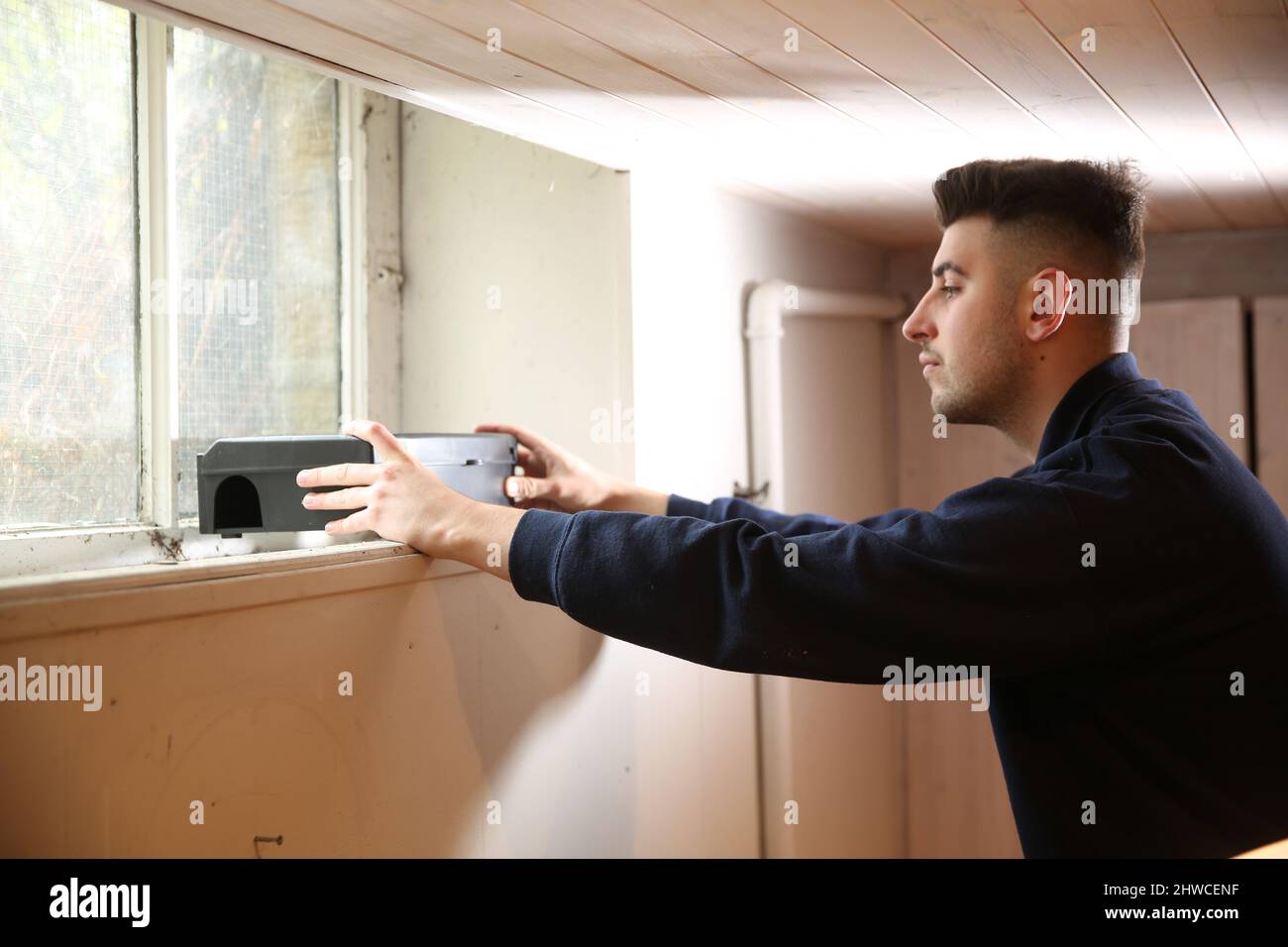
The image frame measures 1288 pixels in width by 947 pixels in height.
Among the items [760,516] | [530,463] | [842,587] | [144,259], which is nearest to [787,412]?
[760,516]

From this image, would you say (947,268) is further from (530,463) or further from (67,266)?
(67,266)

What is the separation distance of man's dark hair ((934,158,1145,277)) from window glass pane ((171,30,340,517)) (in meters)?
1.00

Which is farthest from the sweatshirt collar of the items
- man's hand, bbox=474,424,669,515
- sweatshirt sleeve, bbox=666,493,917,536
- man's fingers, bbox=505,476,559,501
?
man's fingers, bbox=505,476,559,501

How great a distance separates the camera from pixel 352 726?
1.22 meters

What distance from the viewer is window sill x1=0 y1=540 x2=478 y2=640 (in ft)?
2.92

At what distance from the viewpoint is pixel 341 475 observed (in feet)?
4.17

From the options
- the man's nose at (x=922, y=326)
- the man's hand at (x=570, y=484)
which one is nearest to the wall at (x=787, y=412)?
the man's hand at (x=570, y=484)

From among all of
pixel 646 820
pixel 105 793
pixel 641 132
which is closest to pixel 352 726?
pixel 105 793

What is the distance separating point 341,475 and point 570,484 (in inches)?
17.7

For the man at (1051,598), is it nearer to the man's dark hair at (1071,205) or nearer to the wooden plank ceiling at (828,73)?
the man's dark hair at (1071,205)

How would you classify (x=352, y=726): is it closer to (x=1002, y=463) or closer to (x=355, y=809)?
(x=355, y=809)

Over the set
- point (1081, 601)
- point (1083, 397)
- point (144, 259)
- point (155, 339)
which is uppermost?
point (144, 259)
